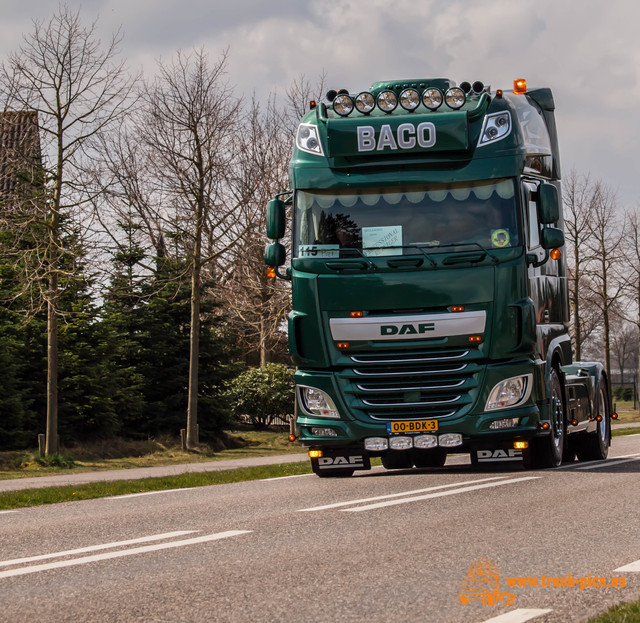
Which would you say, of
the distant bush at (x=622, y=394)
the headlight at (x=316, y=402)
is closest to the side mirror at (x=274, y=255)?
the headlight at (x=316, y=402)

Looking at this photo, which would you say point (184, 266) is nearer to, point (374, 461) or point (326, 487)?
point (374, 461)

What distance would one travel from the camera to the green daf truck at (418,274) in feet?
38.3

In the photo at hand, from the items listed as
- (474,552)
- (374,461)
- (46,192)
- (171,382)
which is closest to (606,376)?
(374,461)

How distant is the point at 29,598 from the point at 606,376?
12.5 meters

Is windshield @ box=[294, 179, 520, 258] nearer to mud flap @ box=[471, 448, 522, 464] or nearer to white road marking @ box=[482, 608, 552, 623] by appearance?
mud flap @ box=[471, 448, 522, 464]

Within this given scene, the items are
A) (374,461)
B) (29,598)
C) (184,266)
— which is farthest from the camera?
(184,266)

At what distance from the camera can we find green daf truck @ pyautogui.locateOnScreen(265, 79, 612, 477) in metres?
11.7

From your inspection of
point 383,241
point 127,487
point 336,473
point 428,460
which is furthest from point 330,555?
point 428,460

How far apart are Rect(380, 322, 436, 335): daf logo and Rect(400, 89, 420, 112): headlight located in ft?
8.16

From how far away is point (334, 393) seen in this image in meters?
11.9

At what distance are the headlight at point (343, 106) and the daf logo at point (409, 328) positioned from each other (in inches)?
99.1

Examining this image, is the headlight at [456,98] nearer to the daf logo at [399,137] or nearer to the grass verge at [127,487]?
the daf logo at [399,137]

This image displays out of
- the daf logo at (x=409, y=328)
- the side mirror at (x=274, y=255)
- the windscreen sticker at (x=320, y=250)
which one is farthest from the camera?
the side mirror at (x=274, y=255)
